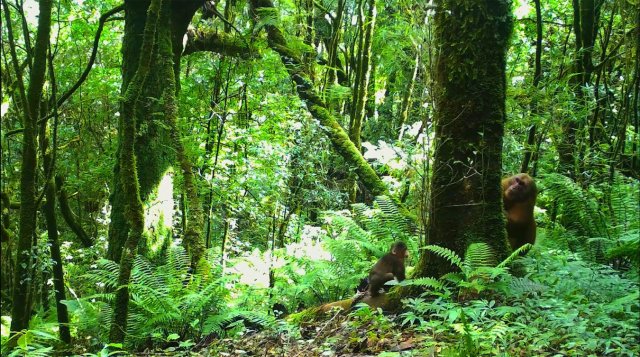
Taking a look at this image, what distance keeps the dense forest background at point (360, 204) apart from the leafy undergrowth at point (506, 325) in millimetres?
19

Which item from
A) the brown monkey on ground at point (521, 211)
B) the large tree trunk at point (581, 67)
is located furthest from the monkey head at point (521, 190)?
the large tree trunk at point (581, 67)

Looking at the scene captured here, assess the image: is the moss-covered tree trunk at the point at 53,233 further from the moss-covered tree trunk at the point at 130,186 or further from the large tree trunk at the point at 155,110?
the moss-covered tree trunk at the point at 130,186

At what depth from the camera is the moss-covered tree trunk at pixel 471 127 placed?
4352 mm

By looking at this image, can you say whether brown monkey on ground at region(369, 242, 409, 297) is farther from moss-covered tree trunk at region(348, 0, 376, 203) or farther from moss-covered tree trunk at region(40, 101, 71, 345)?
moss-covered tree trunk at region(348, 0, 376, 203)

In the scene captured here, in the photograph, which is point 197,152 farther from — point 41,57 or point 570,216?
point 570,216

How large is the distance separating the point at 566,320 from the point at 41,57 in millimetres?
4347

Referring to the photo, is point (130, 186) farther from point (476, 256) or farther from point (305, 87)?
point (305, 87)

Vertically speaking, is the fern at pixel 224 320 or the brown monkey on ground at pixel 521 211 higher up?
the brown monkey on ground at pixel 521 211

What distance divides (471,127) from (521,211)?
1.38 meters

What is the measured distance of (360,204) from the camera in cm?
741

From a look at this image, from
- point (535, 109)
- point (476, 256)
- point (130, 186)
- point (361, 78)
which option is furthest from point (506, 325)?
point (361, 78)

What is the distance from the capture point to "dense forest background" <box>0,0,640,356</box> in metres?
3.83

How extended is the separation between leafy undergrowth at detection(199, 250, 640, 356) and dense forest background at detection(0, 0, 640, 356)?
0.8 inches

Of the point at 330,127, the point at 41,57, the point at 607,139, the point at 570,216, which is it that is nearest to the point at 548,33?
the point at 607,139
